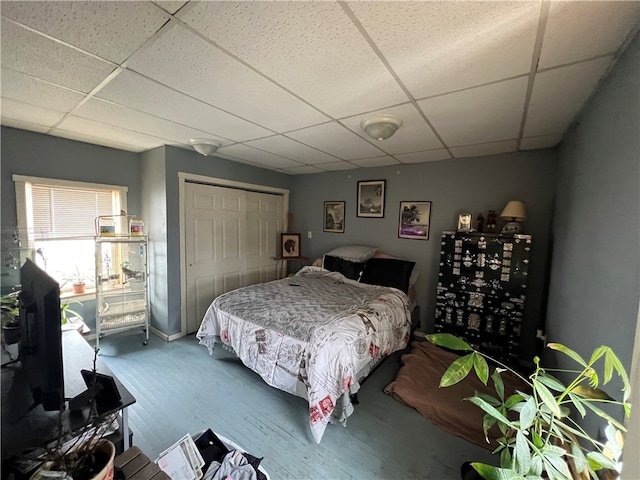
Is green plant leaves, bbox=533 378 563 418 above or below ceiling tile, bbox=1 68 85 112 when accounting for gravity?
below

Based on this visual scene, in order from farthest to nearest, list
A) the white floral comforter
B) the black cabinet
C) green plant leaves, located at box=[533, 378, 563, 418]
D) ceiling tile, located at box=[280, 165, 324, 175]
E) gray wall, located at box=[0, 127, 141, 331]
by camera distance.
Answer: ceiling tile, located at box=[280, 165, 324, 175]
the black cabinet
gray wall, located at box=[0, 127, 141, 331]
the white floral comforter
green plant leaves, located at box=[533, 378, 563, 418]

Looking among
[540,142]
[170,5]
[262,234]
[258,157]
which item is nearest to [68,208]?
[258,157]

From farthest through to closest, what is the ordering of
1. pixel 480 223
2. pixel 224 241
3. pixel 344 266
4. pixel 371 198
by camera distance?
pixel 371 198 → pixel 224 241 → pixel 344 266 → pixel 480 223

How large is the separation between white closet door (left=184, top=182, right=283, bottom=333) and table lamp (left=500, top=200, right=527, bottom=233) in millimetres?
3229

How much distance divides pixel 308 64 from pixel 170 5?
62cm

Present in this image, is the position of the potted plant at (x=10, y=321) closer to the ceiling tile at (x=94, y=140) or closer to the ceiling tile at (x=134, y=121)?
the ceiling tile at (x=134, y=121)

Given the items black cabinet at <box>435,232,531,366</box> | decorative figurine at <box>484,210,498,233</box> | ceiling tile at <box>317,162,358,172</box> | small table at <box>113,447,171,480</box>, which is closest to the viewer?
small table at <box>113,447,171,480</box>

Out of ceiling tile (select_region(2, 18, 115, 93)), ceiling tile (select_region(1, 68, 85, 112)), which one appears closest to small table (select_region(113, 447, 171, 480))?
ceiling tile (select_region(2, 18, 115, 93))

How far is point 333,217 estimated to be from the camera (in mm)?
4156

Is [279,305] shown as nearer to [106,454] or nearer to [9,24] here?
[106,454]

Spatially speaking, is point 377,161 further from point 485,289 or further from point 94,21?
point 94,21

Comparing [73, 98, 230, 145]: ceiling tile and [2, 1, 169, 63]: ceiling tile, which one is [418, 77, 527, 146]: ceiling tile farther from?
[73, 98, 230, 145]: ceiling tile

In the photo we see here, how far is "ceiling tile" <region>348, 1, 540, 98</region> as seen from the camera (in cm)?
96

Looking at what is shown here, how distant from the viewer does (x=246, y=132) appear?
2396 mm
